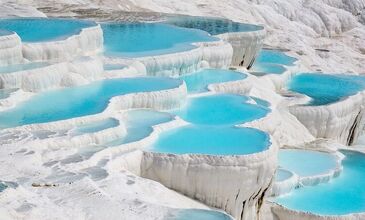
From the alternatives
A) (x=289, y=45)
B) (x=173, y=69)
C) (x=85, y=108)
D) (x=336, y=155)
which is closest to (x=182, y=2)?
(x=289, y=45)

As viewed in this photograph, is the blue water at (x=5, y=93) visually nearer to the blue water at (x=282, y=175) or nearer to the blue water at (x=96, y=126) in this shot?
the blue water at (x=96, y=126)

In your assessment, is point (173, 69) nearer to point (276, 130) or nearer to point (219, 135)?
point (276, 130)

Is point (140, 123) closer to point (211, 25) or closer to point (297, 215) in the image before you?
point (297, 215)

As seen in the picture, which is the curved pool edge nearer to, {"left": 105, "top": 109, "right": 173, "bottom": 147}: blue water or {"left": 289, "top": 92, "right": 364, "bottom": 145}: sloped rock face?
{"left": 105, "top": 109, "right": 173, "bottom": 147}: blue water

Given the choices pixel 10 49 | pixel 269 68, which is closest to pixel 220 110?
pixel 10 49

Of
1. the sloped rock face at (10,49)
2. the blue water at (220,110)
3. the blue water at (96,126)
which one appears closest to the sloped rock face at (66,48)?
the sloped rock face at (10,49)
